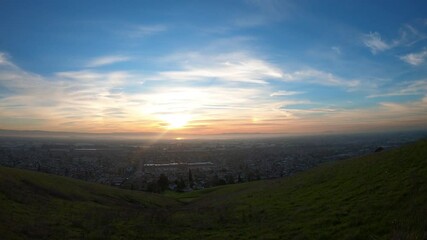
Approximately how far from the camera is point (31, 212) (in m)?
23.9

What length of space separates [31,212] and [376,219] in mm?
23185

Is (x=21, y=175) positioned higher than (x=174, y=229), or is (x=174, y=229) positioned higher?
(x=21, y=175)

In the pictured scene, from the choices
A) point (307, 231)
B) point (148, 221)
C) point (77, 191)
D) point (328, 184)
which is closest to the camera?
point (307, 231)

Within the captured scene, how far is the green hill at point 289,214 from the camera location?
53.2 ft

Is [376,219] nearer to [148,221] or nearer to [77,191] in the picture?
[148,221]

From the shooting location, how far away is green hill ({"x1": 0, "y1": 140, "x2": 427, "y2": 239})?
53.2 feet

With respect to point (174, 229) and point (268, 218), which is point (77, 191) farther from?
point (268, 218)

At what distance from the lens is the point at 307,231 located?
17828mm

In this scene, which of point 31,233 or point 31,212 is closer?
point 31,233

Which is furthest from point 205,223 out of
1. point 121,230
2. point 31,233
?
point 31,233

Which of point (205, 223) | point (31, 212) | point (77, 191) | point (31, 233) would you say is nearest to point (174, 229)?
point (205, 223)

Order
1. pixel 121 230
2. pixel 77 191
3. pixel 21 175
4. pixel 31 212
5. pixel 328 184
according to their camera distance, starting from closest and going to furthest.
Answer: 1. pixel 121 230
2. pixel 31 212
3. pixel 328 184
4. pixel 21 175
5. pixel 77 191

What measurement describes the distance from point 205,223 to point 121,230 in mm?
6325

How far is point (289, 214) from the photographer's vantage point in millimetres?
23203
